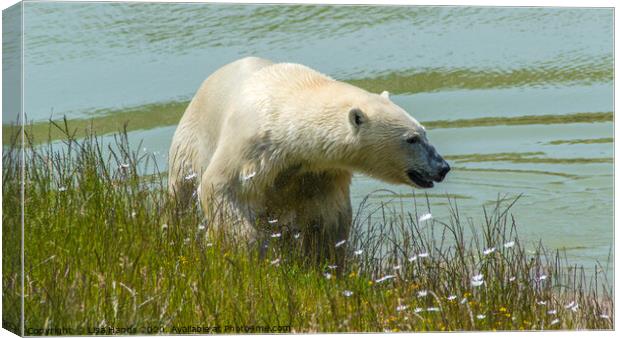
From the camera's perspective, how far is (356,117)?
8.84m

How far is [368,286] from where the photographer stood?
866 cm

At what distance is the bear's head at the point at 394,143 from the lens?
8.88 meters

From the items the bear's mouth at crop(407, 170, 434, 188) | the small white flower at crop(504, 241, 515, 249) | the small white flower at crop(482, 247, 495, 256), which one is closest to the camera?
the small white flower at crop(482, 247, 495, 256)

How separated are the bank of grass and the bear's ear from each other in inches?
27.5

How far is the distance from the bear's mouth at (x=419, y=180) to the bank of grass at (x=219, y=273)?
28cm

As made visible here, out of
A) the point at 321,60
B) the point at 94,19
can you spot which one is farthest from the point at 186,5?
the point at 321,60

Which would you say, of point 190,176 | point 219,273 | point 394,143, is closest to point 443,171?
point 394,143

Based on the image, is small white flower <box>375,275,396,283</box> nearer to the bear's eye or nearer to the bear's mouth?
the bear's mouth

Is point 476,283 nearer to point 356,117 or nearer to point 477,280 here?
point 477,280

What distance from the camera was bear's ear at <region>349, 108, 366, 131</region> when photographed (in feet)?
28.8

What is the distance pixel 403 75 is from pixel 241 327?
2.15 metres

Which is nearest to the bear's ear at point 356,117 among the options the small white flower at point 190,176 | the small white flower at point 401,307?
the small white flower at point 401,307


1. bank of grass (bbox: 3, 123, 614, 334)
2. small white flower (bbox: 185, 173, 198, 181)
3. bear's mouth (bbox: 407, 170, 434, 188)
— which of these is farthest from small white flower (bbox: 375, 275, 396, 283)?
small white flower (bbox: 185, 173, 198, 181)

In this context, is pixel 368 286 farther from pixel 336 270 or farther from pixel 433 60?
pixel 433 60
